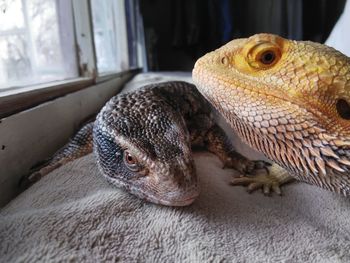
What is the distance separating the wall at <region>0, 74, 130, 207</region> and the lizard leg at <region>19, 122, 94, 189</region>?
26 millimetres

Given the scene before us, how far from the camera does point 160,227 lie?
0.64m

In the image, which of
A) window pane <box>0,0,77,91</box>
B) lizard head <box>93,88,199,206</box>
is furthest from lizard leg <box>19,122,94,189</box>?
window pane <box>0,0,77,91</box>

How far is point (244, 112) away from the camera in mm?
656

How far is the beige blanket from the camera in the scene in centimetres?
56

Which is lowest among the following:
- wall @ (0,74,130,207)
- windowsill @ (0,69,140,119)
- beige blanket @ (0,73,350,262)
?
beige blanket @ (0,73,350,262)

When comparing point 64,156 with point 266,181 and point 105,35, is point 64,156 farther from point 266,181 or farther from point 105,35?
point 105,35

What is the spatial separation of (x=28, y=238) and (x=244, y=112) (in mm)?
487

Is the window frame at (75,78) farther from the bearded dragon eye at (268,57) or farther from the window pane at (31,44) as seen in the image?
the bearded dragon eye at (268,57)

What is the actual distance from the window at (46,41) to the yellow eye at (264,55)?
72 centimetres

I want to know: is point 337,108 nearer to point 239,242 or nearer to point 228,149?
point 239,242

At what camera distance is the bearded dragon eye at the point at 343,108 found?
64 centimetres

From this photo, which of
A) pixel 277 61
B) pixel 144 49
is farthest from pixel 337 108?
pixel 144 49

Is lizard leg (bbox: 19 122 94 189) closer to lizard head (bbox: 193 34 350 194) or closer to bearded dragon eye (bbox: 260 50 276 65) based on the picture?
lizard head (bbox: 193 34 350 194)

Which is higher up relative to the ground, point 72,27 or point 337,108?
point 72,27
